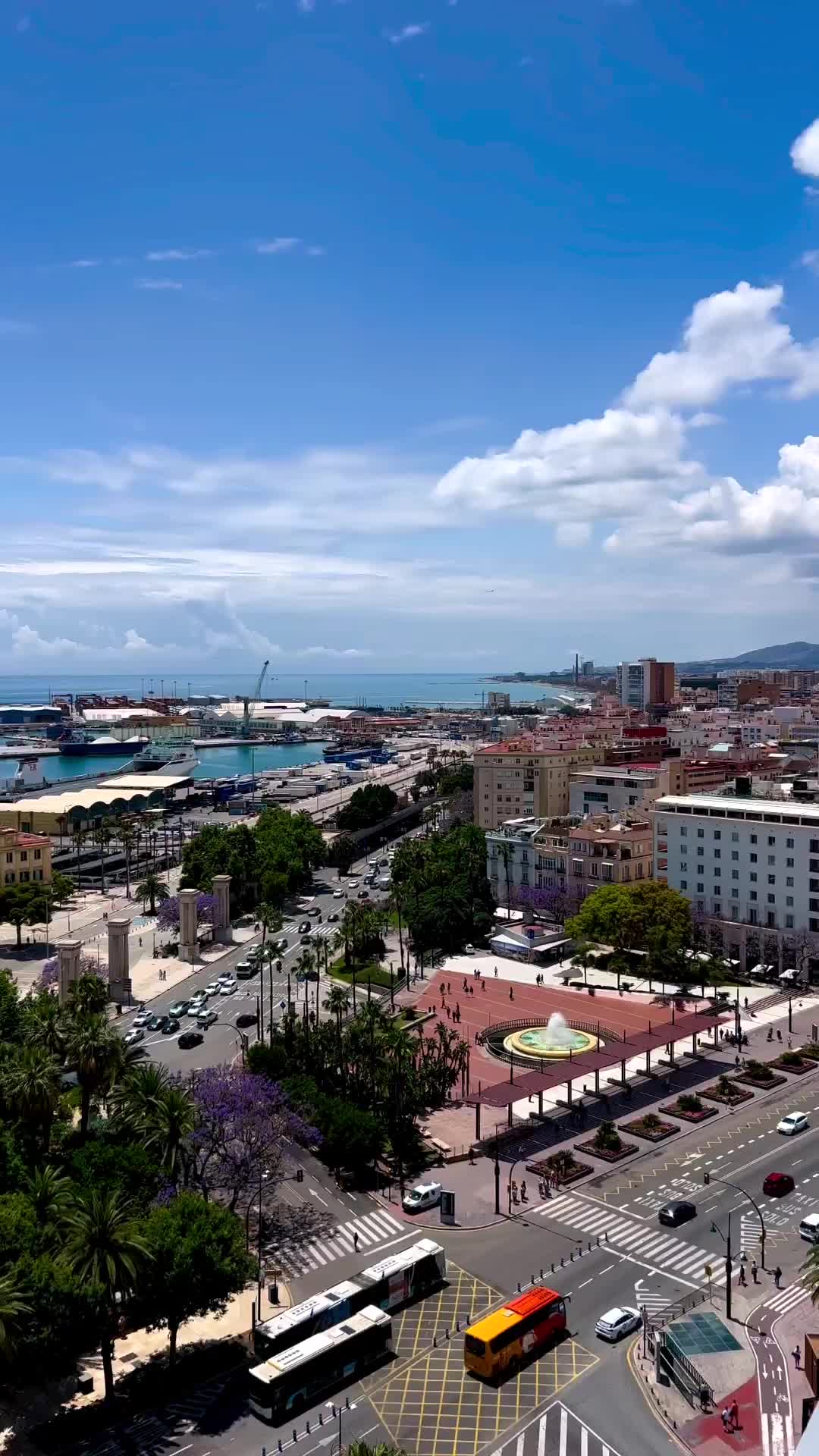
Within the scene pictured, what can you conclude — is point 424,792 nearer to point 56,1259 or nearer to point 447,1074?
point 447,1074

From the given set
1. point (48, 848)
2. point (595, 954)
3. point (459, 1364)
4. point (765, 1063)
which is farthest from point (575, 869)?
point (459, 1364)

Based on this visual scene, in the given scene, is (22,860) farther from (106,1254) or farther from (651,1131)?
(106,1254)

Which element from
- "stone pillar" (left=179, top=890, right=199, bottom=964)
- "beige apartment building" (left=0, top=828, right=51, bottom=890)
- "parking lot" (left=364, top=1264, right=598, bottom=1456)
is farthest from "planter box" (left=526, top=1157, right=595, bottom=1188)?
"beige apartment building" (left=0, top=828, right=51, bottom=890)

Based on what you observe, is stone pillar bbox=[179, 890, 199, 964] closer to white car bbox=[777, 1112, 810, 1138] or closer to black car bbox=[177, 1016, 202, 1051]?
black car bbox=[177, 1016, 202, 1051]

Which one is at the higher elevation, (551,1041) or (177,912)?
(177,912)

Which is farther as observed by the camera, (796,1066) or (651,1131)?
(796,1066)

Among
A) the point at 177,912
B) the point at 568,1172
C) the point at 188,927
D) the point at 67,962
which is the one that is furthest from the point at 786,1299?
the point at 177,912
